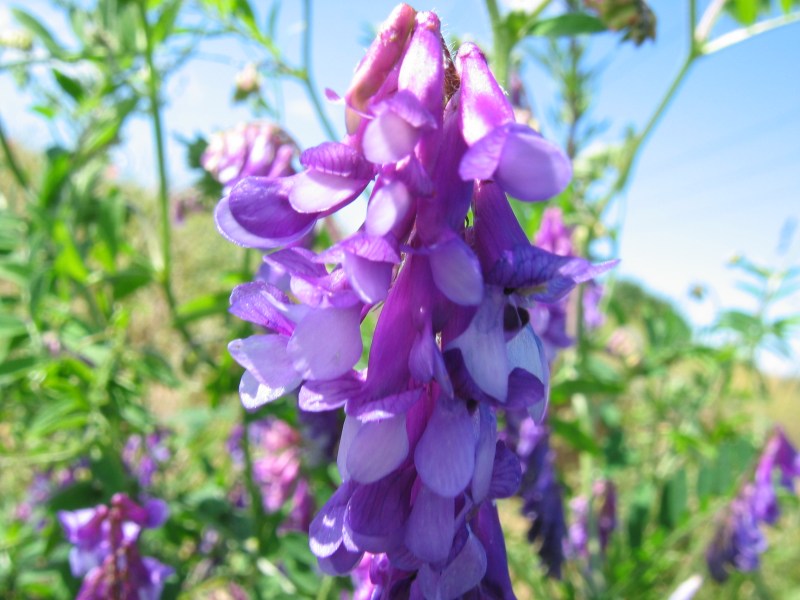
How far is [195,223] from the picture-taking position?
6.79 metres

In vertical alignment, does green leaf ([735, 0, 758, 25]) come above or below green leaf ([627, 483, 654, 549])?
above

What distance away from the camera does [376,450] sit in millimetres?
425

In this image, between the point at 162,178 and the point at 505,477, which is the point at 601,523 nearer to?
the point at 162,178

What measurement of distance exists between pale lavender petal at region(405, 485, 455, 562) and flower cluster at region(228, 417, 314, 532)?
4.22 ft

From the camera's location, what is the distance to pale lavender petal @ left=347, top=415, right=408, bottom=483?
1.39 ft

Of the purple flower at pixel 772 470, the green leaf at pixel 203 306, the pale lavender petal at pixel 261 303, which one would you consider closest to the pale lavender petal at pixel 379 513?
the pale lavender petal at pixel 261 303

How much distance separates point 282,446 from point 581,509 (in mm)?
847

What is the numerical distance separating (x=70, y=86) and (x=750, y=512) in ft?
5.80

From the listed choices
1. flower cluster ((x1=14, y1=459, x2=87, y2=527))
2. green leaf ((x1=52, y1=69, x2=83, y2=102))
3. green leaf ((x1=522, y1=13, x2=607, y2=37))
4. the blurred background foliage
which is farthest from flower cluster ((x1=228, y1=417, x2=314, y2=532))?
green leaf ((x1=522, y1=13, x2=607, y2=37))

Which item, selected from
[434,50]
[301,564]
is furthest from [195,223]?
[434,50]

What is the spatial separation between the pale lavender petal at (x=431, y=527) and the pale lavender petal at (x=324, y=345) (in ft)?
0.30

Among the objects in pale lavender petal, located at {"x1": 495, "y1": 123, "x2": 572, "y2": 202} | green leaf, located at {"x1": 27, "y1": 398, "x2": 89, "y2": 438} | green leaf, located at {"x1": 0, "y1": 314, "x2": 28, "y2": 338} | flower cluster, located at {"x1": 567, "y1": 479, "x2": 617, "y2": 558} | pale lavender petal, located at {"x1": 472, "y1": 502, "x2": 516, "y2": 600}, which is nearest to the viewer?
pale lavender petal, located at {"x1": 495, "y1": 123, "x2": 572, "y2": 202}

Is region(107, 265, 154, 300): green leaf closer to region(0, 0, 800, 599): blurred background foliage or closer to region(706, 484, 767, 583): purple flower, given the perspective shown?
region(0, 0, 800, 599): blurred background foliage

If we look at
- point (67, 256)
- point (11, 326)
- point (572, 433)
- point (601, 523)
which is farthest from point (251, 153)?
point (601, 523)
